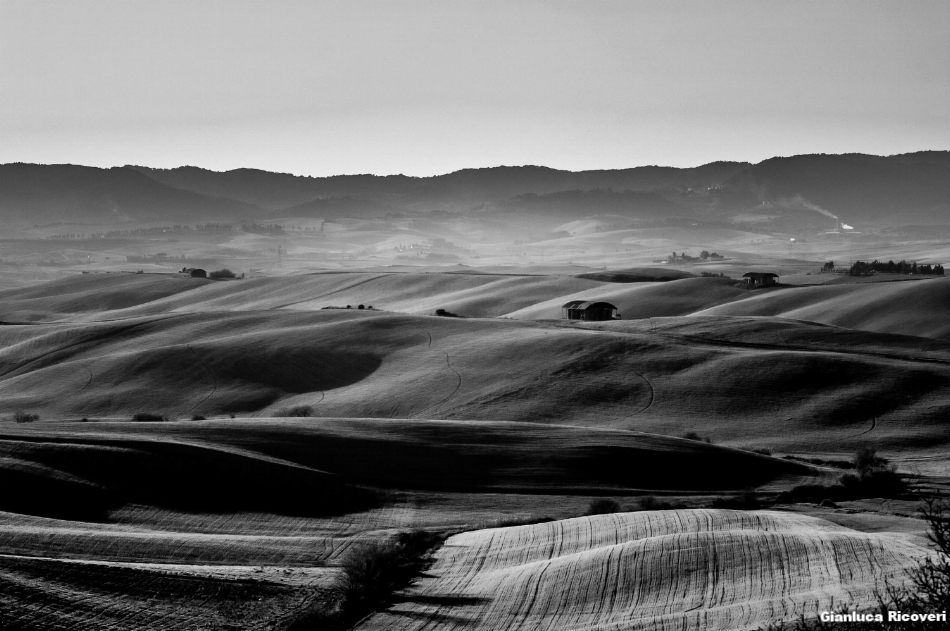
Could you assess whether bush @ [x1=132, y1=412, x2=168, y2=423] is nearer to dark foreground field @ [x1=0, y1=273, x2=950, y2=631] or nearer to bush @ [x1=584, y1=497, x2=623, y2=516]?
dark foreground field @ [x1=0, y1=273, x2=950, y2=631]

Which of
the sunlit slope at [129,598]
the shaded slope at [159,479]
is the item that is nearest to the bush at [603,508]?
the shaded slope at [159,479]

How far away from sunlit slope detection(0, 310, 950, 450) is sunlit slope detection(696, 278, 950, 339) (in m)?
16.9

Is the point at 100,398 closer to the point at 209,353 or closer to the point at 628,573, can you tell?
the point at 209,353

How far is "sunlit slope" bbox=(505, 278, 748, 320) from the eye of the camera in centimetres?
11112

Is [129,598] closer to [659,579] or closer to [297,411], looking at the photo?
[659,579]

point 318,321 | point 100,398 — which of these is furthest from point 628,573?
point 318,321

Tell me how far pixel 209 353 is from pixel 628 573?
54.5 m

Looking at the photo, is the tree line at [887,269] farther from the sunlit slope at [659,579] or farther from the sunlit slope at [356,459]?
the sunlit slope at [659,579]

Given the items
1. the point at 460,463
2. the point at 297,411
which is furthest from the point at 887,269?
the point at 460,463

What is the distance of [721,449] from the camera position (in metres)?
43.8

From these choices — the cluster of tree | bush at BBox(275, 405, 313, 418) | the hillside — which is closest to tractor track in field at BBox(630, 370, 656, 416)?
the hillside

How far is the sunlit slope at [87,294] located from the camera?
142m

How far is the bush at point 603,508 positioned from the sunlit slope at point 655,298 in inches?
2854

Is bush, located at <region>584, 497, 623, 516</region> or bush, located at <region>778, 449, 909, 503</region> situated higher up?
bush, located at <region>584, 497, 623, 516</region>
